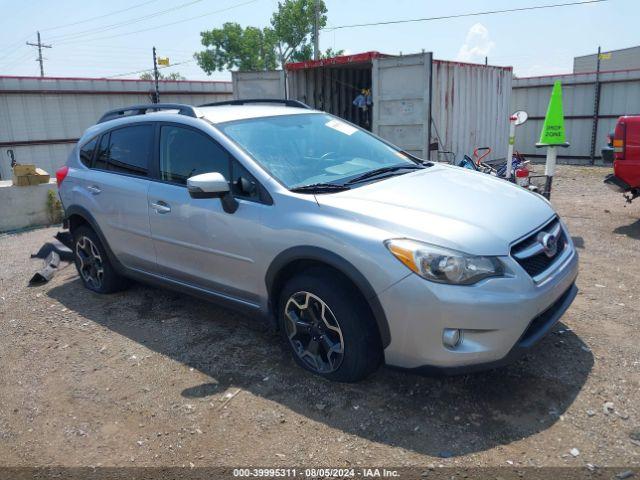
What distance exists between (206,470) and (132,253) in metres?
2.37

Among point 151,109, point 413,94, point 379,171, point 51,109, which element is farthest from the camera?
point 51,109

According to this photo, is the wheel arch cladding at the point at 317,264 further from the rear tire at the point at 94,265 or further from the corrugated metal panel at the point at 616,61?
the corrugated metal panel at the point at 616,61

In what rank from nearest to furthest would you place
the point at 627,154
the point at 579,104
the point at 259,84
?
the point at 627,154
the point at 259,84
the point at 579,104

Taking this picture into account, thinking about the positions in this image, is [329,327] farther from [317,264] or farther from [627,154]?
[627,154]

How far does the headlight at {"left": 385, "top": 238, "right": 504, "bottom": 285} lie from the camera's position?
2789 millimetres

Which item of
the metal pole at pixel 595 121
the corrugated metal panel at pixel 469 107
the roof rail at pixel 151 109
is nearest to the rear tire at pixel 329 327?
the roof rail at pixel 151 109

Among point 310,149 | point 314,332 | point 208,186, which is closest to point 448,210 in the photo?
point 314,332

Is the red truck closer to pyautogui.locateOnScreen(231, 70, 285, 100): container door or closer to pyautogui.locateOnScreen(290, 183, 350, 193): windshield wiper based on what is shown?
pyautogui.locateOnScreen(290, 183, 350, 193): windshield wiper

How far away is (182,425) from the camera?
3104 mm

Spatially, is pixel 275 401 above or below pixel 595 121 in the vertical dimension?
below

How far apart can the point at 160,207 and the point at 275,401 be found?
1787 mm

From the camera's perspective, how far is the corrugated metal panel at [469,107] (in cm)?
1003

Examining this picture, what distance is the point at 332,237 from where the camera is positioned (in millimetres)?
3088

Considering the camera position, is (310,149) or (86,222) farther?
(86,222)
